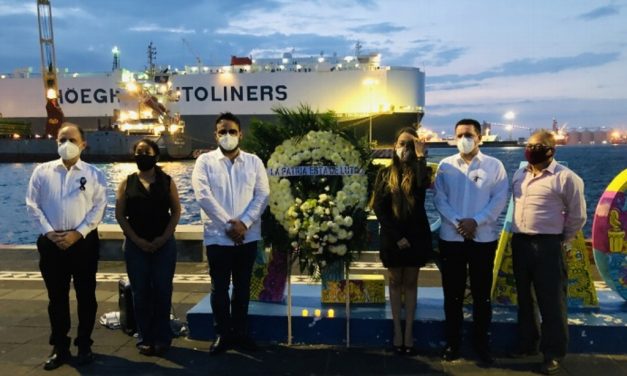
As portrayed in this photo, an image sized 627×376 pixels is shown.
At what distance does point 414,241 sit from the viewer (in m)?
4.01

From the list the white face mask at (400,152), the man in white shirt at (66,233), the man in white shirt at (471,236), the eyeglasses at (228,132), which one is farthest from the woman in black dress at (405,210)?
the man in white shirt at (66,233)

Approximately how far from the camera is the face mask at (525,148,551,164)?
154 inches

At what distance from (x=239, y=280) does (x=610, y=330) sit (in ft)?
9.49

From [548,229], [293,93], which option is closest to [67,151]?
[548,229]

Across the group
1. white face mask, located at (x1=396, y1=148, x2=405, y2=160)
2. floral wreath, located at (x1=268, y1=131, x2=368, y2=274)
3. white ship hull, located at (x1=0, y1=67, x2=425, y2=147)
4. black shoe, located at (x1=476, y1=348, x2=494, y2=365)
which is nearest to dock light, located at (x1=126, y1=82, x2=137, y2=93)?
white ship hull, located at (x1=0, y1=67, x2=425, y2=147)

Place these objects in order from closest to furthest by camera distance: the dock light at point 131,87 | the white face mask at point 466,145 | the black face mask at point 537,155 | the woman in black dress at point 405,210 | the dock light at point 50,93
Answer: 1. the black face mask at point 537,155
2. the woman in black dress at point 405,210
3. the white face mask at point 466,145
4. the dock light at point 50,93
5. the dock light at point 131,87

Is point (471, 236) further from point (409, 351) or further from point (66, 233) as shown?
point (66, 233)

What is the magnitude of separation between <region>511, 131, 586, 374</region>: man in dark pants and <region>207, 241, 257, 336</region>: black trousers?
2.10m

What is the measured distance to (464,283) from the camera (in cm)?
410

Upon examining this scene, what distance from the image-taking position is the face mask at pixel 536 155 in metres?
3.90

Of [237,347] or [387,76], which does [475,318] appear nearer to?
[237,347]

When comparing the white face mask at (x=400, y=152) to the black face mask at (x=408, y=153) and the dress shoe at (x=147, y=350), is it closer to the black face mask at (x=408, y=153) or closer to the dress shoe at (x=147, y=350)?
the black face mask at (x=408, y=153)

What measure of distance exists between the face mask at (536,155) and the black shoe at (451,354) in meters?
1.51

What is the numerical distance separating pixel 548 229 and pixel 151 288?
3.04 meters
